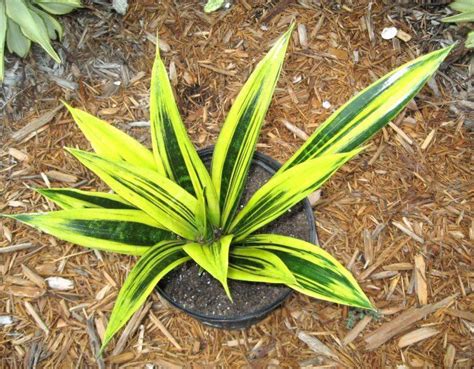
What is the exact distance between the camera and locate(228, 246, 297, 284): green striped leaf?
1142 mm

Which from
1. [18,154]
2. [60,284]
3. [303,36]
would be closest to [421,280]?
[303,36]

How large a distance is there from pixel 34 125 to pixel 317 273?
1.23 meters

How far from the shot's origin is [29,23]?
168 cm

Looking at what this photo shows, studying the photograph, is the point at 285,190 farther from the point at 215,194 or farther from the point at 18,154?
the point at 18,154

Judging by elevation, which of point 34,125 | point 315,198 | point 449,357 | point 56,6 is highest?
point 56,6

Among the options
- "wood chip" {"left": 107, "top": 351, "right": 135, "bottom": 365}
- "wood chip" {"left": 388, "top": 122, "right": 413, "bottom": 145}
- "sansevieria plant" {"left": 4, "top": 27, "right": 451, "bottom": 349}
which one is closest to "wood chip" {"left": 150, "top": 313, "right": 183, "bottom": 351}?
"wood chip" {"left": 107, "top": 351, "right": 135, "bottom": 365}

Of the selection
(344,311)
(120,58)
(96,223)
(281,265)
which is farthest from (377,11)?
(96,223)

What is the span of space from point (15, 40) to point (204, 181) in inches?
42.1

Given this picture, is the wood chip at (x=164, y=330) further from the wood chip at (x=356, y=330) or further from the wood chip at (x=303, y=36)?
the wood chip at (x=303, y=36)

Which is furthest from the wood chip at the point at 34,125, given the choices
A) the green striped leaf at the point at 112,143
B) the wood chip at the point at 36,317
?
the green striped leaf at the point at 112,143

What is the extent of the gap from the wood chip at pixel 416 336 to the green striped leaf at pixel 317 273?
0.50 metres

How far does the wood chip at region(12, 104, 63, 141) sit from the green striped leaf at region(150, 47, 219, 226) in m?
0.81

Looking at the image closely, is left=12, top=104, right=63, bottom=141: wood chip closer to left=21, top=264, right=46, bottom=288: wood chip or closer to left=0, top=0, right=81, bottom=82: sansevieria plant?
left=0, top=0, right=81, bottom=82: sansevieria plant

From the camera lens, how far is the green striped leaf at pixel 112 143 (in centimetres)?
123
